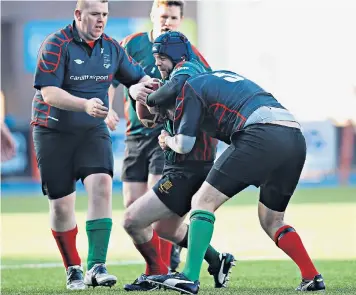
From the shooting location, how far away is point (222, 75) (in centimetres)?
740

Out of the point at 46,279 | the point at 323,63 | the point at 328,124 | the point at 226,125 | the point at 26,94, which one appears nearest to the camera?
the point at 226,125

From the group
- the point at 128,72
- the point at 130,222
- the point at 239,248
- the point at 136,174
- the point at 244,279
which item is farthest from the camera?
the point at 239,248

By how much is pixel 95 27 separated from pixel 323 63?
19.4 metres

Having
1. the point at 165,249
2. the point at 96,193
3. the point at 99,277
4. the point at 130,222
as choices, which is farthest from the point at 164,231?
the point at 165,249

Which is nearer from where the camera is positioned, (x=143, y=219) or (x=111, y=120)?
(x=143, y=219)

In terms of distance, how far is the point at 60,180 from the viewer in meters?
8.24

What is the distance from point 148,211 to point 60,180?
81 cm

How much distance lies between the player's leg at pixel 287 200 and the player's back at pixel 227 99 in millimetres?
254

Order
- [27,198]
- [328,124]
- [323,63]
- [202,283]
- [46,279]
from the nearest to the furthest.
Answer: [202,283], [46,279], [27,198], [328,124], [323,63]

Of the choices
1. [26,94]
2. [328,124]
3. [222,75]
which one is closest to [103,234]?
[222,75]

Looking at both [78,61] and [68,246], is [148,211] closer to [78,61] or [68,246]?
[68,246]

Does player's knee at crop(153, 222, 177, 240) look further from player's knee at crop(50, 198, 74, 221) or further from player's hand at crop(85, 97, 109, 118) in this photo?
player's hand at crop(85, 97, 109, 118)

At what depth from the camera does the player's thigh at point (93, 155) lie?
322 inches

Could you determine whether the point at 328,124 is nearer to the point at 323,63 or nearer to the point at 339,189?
the point at 339,189
